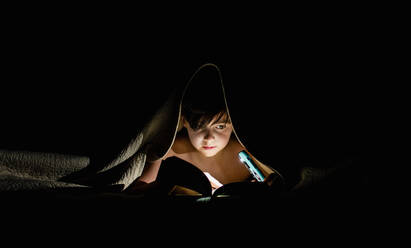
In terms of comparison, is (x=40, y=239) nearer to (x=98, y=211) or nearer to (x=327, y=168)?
(x=98, y=211)

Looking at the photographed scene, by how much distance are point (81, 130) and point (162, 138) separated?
0.29 meters

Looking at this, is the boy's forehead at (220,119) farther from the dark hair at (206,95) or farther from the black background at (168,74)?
the black background at (168,74)

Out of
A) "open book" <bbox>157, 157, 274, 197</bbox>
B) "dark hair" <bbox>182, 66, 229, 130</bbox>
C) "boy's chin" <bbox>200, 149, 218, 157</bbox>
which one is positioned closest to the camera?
"open book" <bbox>157, 157, 274, 197</bbox>

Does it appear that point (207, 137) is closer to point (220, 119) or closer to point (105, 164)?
point (220, 119)

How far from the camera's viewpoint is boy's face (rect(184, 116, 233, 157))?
40.4 inches

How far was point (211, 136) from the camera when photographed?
3.37ft

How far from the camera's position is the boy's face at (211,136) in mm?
1025

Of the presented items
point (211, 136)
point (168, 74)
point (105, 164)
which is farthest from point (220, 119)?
point (105, 164)

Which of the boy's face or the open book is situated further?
the boy's face

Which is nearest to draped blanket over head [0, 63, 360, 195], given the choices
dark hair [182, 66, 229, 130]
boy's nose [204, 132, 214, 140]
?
dark hair [182, 66, 229, 130]

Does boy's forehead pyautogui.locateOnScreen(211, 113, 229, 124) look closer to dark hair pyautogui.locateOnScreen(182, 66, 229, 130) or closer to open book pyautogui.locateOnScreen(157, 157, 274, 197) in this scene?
dark hair pyautogui.locateOnScreen(182, 66, 229, 130)

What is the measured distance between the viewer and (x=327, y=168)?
86cm

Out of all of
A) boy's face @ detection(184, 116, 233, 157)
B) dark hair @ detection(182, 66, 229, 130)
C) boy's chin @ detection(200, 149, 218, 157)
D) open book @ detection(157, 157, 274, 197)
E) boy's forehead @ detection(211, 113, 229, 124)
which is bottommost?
open book @ detection(157, 157, 274, 197)

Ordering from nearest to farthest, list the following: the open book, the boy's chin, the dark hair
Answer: the open book < the dark hair < the boy's chin
